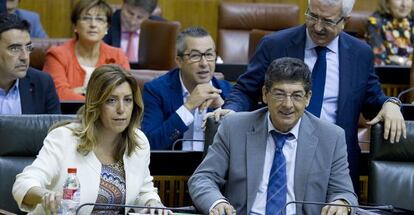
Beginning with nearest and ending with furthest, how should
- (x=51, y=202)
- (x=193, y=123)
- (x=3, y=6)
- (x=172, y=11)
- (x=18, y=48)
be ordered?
(x=51, y=202) < (x=193, y=123) < (x=18, y=48) < (x=3, y=6) < (x=172, y=11)

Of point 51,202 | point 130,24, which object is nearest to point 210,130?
point 51,202

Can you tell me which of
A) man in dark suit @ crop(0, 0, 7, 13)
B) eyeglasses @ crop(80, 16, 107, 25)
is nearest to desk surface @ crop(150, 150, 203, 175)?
eyeglasses @ crop(80, 16, 107, 25)

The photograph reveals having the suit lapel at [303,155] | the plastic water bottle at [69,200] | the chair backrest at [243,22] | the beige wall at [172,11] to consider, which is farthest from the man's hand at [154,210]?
the beige wall at [172,11]

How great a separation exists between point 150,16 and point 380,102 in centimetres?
328

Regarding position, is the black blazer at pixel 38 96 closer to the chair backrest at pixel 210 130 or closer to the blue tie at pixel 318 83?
the chair backrest at pixel 210 130

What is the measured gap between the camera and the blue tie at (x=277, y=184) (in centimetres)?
379

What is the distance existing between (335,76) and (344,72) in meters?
0.04

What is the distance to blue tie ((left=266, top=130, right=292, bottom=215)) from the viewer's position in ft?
12.4

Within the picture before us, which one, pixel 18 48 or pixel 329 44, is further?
pixel 18 48

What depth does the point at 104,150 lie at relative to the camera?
153 inches

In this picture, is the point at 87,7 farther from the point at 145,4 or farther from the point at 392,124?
the point at 392,124

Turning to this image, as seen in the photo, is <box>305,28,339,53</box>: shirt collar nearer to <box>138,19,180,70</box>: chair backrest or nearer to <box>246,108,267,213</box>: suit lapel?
<box>246,108,267,213</box>: suit lapel

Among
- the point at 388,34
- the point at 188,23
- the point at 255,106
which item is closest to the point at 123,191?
the point at 255,106

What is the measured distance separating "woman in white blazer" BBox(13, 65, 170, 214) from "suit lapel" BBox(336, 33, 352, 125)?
90cm
